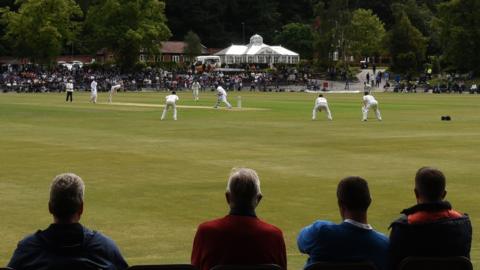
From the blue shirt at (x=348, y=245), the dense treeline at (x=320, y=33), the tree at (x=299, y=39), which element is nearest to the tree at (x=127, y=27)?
the dense treeline at (x=320, y=33)

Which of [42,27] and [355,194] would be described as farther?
[42,27]

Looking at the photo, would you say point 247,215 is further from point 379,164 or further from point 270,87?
point 270,87

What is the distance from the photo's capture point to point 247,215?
7668 millimetres

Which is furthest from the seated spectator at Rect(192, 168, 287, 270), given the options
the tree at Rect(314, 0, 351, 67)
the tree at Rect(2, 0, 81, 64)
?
the tree at Rect(314, 0, 351, 67)

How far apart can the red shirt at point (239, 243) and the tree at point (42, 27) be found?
10335 cm

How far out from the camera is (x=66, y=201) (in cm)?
691

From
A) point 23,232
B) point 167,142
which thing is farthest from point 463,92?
point 23,232

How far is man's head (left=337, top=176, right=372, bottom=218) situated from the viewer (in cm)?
745

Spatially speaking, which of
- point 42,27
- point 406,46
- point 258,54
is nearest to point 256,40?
point 258,54

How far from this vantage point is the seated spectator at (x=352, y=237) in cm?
747

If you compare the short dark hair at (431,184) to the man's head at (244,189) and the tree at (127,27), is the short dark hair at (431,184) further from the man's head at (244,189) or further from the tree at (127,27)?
the tree at (127,27)

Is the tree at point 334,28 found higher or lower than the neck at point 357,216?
higher

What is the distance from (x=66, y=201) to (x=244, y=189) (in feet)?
4.84

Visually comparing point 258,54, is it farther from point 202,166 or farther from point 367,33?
point 202,166
